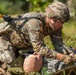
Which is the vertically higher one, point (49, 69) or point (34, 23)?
point (34, 23)

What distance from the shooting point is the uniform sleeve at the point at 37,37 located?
8.16 meters

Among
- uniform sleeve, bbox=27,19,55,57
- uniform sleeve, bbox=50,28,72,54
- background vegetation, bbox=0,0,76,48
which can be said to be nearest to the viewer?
uniform sleeve, bbox=27,19,55,57

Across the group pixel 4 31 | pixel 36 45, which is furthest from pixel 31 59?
pixel 4 31

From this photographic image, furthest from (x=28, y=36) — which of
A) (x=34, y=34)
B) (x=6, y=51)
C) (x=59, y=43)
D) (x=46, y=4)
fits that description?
(x=46, y=4)

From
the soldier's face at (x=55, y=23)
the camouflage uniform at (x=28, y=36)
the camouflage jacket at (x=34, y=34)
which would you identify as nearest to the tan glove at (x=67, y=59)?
the camouflage uniform at (x=28, y=36)

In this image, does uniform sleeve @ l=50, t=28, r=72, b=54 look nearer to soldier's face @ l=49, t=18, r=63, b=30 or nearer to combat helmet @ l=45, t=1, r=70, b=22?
soldier's face @ l=49, t=18, r=63, b=30

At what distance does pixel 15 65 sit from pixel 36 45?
52 cm

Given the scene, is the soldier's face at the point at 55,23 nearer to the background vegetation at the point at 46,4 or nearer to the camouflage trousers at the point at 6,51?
the camouflage trousers at the point at 6,51

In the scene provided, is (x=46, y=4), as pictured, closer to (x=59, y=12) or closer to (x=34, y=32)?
(x=59, y=12)

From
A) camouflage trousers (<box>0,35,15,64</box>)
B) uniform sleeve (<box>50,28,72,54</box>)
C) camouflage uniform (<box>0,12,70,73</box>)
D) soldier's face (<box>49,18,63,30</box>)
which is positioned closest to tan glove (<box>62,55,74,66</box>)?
camouflage uniform (<box>0,12,70,73</box>)

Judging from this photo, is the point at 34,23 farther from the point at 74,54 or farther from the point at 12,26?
the point at 74,54

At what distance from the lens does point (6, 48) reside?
8.48 metres

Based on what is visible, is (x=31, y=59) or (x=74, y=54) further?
(x=74, y=54)

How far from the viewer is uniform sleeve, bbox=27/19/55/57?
816 centimetres
